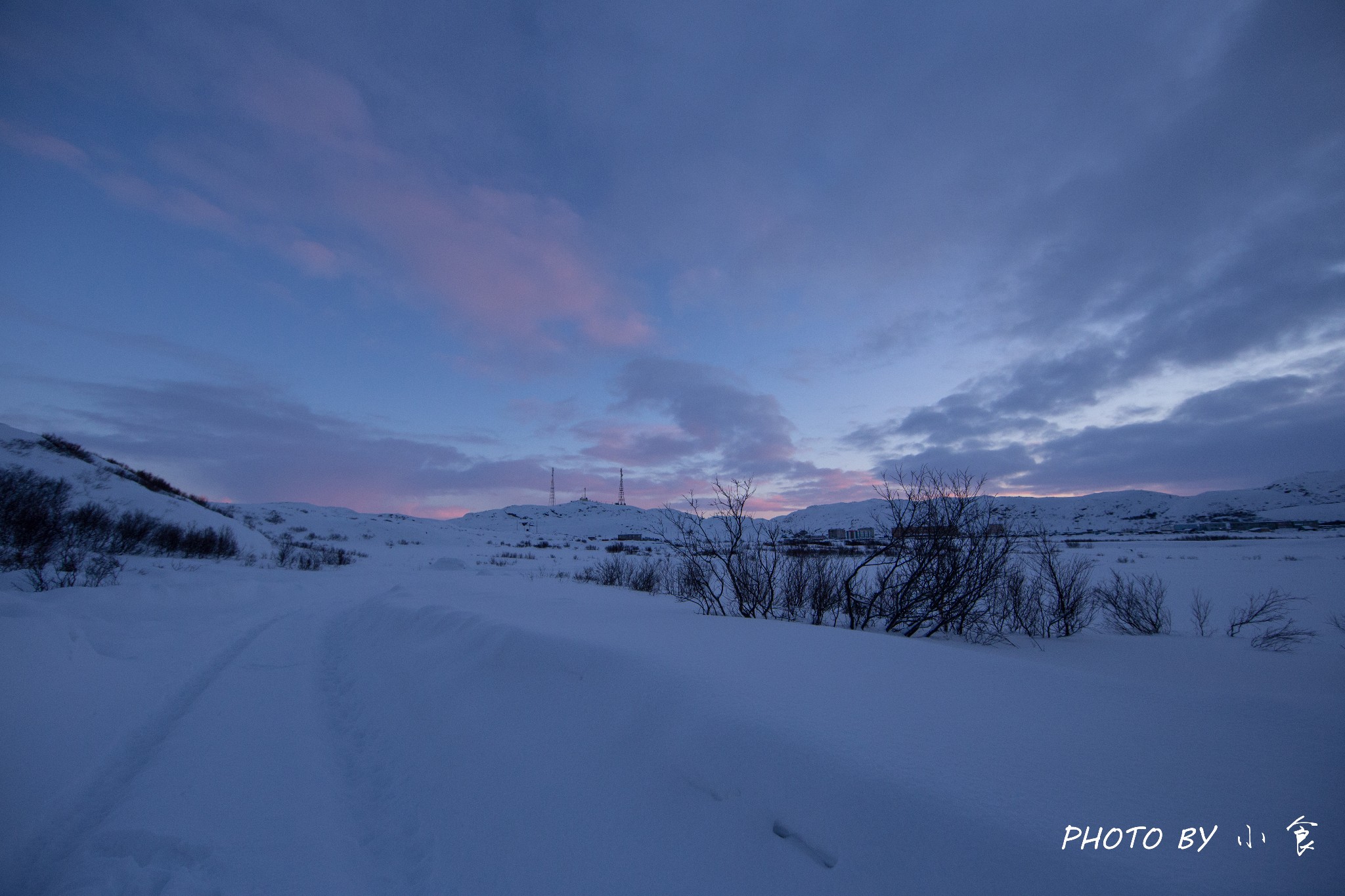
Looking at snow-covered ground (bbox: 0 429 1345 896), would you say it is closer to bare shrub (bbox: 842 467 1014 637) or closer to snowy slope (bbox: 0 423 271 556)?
bare shrub (bbox: 842 467 1014 637)

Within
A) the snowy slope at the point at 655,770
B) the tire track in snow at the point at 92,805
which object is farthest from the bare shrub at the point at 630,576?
the tire track in snow at the point at 92,805

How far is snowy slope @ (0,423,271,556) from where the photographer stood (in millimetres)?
16328

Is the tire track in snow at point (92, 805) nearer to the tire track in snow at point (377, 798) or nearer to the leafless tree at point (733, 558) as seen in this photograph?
the tire track in snow at point (377, 798)

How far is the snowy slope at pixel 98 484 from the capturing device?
53.6 feet

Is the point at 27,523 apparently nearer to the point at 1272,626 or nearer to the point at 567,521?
the point at 1272,626

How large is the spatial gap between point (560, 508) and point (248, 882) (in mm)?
126410

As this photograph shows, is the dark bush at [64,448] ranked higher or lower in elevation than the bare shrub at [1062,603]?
higher

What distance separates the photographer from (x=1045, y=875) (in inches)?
65.1

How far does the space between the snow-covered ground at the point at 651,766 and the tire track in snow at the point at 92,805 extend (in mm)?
16

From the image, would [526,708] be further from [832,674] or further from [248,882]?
[832,674]

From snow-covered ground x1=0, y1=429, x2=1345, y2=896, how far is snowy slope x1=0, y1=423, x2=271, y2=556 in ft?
56.2

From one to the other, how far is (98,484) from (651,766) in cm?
2590

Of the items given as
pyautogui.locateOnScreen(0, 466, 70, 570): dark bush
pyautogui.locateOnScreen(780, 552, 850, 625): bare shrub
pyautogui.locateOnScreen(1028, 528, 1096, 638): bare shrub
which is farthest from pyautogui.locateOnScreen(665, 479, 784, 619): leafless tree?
pyautogui.locateOnScreen(0, 466, 70, 570): dark bush

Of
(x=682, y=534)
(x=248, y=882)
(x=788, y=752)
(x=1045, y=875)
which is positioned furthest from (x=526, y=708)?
(x=682, y=534)
